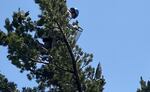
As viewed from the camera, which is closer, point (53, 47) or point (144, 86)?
point (53, 47)

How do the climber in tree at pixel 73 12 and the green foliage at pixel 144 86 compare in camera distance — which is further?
the green foliage at pixel 144 86

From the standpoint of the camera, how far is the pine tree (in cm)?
2800

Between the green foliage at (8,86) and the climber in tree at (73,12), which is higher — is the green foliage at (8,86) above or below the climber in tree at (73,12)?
below

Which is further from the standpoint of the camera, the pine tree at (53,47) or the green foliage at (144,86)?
the green foliage at (144,86)

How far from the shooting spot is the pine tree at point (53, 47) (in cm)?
2800

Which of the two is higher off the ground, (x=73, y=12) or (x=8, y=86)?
(x=73, y=12)

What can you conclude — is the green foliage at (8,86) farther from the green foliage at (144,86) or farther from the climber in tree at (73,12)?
the green foliage at (144,86)

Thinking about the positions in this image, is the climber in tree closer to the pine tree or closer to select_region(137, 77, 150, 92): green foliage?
the pine tree

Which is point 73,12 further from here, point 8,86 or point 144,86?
point 144,86

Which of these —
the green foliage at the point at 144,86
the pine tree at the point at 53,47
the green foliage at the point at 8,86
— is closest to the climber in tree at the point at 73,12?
the pine tree at the point at 53,47

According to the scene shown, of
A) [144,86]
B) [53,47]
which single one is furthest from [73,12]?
[144,86]

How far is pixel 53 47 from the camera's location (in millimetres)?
29594

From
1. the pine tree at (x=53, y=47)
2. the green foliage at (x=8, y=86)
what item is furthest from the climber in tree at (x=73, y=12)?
the green foliage at (x=8, y=86)

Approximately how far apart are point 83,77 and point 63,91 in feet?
7.36
